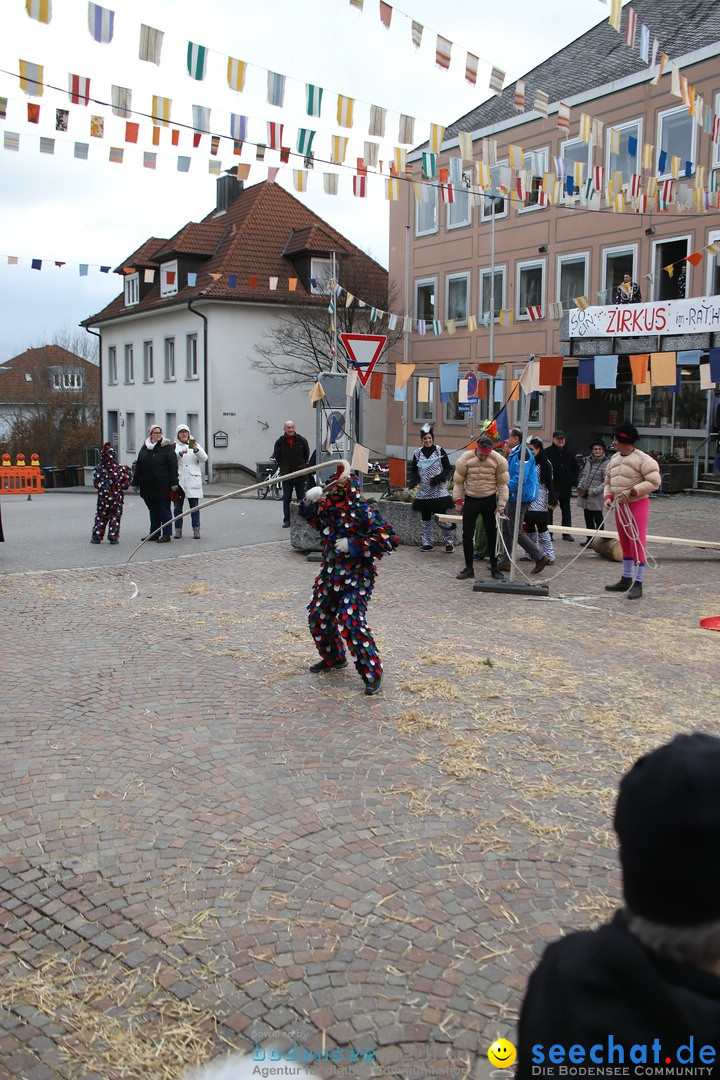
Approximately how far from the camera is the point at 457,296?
31953 millimetres

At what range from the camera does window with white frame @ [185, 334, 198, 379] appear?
38.6 meters

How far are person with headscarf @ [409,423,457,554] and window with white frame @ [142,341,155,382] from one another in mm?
30979

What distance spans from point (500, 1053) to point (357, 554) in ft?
14.5

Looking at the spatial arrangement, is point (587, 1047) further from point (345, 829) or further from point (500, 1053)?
point (345, 829)

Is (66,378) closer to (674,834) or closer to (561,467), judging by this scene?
(561,467)

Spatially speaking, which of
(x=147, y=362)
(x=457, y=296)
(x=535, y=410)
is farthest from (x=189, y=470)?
(x=147, y=362)

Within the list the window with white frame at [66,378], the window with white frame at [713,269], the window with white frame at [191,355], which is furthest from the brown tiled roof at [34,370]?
the window with white frame at [713,269]

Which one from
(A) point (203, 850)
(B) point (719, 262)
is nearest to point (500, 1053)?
(A) point (203, 850)

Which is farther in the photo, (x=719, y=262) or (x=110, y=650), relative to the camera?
(x=719, y=262)

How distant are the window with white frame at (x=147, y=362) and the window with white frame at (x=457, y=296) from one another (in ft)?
53.3

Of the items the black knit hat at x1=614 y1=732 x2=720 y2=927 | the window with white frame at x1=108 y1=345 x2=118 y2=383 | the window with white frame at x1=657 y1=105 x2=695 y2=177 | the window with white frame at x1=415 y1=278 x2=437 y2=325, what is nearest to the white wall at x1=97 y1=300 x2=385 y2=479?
the window with white frame at x1=415 y1=278 x2=437 y2=325

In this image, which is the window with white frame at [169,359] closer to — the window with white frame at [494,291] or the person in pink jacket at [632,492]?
the window with white frame at [494,291]

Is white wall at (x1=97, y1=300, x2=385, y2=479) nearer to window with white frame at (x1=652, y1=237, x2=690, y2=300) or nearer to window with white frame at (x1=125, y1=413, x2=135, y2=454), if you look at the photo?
window with white frame at (x1=125, y1=413, x2=135, y2=454)

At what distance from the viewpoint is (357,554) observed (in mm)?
6977
